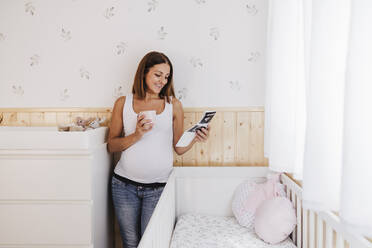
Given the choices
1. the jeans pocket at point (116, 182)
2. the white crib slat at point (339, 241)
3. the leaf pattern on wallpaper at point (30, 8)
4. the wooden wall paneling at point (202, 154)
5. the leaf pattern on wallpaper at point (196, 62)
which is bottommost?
the white crib slat at point (339, 241)

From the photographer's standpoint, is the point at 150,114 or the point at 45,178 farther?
the point at 45,178

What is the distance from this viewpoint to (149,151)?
181cm

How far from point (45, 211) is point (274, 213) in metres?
1.26

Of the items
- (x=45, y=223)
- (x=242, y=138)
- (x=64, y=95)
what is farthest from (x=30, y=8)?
(x=242, y=138)

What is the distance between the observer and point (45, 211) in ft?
5.52

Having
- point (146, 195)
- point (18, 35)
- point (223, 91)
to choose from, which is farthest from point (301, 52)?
point (18, 35)

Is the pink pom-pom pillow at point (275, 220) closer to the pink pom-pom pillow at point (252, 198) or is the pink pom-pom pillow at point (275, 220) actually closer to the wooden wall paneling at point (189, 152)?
the pink pom-pom pillow at point (252, 198)

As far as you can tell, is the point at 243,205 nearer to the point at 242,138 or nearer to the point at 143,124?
the point at 242,138

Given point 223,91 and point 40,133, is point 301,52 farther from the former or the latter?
point 40,133

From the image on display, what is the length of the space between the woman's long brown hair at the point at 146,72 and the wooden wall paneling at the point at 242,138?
0.50m

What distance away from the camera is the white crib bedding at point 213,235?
4.98 ft

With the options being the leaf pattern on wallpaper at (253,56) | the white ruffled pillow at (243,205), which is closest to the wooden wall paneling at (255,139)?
the white ruffled pillow at (243,205)

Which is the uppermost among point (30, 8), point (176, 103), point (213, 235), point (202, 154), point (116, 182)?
point (30, 8)

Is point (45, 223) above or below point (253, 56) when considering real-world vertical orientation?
below
